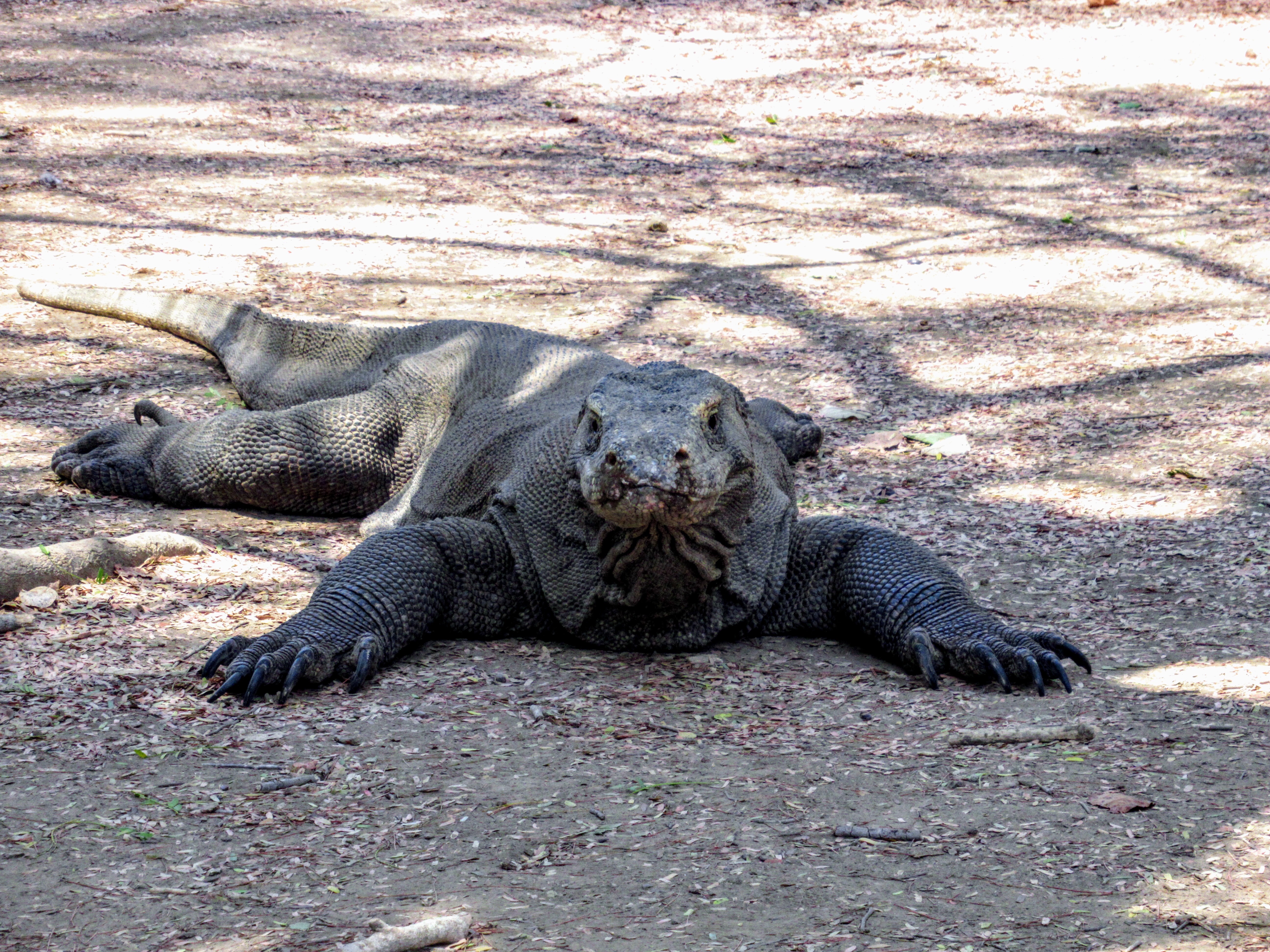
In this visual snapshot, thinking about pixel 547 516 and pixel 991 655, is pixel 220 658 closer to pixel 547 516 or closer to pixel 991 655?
pixel 547 516

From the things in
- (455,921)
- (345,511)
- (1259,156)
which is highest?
(1259,156)

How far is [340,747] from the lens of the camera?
2.99m

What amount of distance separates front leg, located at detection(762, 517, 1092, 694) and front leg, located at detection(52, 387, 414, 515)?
1.76 m

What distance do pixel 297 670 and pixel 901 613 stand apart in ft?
5.47

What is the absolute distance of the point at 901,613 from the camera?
372 centimetres

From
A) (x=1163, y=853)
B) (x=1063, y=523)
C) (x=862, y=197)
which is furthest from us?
(x=862, y=197)

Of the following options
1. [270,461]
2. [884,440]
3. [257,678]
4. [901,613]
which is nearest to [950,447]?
[884,440]

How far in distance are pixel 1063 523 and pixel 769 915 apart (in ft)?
9.40

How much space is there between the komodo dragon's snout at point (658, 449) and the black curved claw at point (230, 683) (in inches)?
38.2

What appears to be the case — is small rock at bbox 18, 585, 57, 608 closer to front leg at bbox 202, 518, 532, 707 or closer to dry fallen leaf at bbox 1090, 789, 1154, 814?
front leg at bbox 202, 518, 532, 707

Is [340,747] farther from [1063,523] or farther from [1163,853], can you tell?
[1063,523]

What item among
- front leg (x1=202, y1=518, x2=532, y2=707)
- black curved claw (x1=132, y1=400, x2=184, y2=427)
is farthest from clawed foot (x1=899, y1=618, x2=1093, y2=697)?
black curved claw (x1=132, y1=400, x2=184, y2=427)

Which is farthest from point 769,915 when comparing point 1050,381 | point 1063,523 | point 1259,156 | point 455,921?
point 1259,156

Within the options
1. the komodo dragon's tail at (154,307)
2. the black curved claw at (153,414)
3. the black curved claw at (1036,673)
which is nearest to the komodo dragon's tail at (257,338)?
the komodo dragon's tail at (154,307)
